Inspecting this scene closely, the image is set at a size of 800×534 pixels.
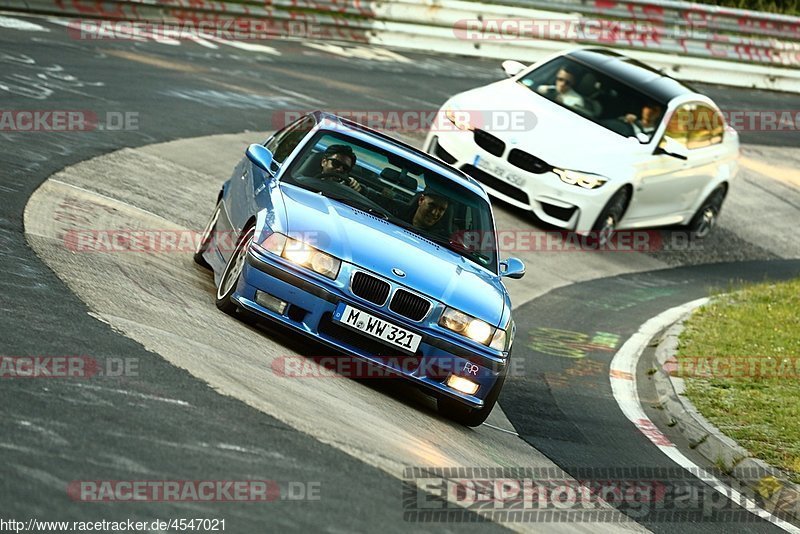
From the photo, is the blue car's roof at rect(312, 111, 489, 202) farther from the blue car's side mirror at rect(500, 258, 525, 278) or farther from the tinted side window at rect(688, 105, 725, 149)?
the tinted side window at rect(688, 105, 725, 149)

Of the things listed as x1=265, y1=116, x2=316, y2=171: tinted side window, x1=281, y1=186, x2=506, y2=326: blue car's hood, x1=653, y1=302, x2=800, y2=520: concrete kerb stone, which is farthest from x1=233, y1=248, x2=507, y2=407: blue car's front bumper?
x1=653, y1=302, x2=800, y2=520: concrete kerb stone

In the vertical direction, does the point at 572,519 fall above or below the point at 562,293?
above

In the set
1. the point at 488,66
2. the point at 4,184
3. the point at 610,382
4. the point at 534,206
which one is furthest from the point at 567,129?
the point at 488,66

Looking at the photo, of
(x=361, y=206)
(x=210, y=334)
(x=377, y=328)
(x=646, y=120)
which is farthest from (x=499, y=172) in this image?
(x=210, y=334)

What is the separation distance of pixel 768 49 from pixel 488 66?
7.31m

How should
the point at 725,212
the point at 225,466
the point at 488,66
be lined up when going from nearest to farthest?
the point at 225,466, the point at 725,212, the point at 488,66

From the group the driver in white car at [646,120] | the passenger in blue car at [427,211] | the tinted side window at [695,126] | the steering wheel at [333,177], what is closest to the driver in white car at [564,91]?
the driver in white car at [646,120]

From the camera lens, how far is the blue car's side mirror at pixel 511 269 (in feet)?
32.7

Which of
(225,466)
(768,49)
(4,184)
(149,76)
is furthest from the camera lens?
(768,49)

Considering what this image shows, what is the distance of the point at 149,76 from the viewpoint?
17.7 metres

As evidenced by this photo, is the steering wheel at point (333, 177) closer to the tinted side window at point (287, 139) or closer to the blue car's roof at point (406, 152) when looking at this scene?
the tinted side window at point (287, 139)

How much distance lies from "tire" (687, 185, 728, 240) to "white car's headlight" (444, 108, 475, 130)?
3.96m

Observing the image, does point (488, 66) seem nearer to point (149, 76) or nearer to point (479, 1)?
point (479, 1)

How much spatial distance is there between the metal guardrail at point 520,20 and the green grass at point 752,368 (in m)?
10.4
